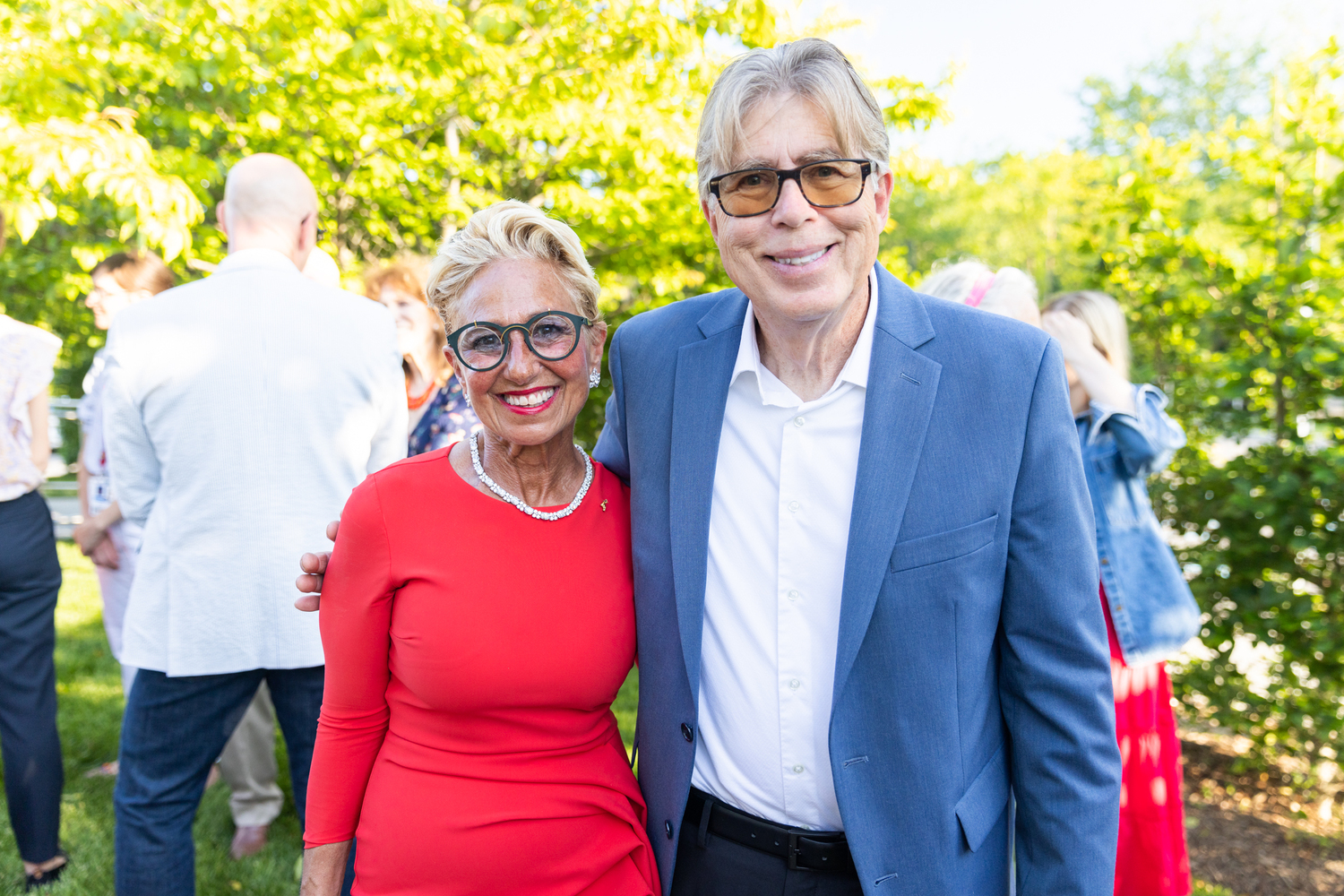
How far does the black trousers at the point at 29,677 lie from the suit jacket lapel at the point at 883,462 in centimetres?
325

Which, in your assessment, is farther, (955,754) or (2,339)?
(2,339)

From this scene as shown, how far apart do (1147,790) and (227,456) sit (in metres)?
3.33

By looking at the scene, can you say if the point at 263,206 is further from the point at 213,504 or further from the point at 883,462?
the point at 883,462

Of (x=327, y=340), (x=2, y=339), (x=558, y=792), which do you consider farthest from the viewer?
(x=2, y=339)

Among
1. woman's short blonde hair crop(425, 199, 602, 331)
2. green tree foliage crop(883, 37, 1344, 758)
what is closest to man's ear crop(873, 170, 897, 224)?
woman's short blonde hair crop(425, 199, 602, 331)

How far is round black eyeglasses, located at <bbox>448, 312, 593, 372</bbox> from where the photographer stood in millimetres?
1861

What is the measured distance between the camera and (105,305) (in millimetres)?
4336

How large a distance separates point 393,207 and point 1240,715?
19.7 ft

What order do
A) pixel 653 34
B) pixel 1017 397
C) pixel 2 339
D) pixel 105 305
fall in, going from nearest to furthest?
pixel 1017 397 < pixel 2 339 < pixel 105 305 < pixel 653 34

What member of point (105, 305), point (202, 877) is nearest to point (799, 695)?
point (202, 877)

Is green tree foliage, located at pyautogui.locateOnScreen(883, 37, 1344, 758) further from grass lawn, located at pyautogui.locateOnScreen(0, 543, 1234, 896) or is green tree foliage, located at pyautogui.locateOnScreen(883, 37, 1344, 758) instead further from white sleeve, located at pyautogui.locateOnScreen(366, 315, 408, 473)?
white sleeve, located at pyautogui.locateOnScreen(366, 315, 408, 473)

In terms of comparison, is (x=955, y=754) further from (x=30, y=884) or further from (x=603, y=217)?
(x=603, y=217)

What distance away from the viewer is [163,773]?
2.61 metres

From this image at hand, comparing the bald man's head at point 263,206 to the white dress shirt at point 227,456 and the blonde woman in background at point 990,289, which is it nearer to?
the white dress shirt at point 227,456
